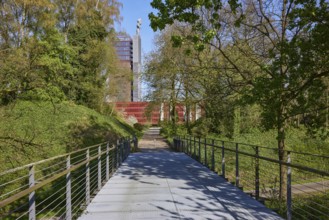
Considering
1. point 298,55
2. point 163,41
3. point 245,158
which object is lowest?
point 245,158

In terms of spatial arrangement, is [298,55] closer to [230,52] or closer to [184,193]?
[184,193]

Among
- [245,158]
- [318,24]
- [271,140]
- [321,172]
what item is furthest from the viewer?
[271,140]

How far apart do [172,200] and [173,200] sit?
20 millimetres

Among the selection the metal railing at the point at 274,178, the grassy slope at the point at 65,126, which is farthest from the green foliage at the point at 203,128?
the grassy slope at the point at 65,126

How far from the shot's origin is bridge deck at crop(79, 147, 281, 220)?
5.99 m

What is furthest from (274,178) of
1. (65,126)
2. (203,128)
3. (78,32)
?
(78,32)

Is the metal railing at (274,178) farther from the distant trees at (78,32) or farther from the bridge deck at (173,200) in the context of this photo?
the distant trees at (78,32)

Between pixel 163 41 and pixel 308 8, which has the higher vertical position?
pixel 163 41

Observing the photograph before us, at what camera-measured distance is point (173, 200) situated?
7086mm

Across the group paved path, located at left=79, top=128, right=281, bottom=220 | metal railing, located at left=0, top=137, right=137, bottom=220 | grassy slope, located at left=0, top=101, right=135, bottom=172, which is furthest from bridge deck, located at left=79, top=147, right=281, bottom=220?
grassy slope, located at left=0, top=101, right=135, bottom=172

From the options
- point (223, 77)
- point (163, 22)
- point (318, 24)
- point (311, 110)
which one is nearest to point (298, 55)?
point (318, 24)

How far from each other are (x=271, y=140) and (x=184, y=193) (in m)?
A: 18.0

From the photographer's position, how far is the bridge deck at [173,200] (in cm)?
599

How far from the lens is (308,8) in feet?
26.0
